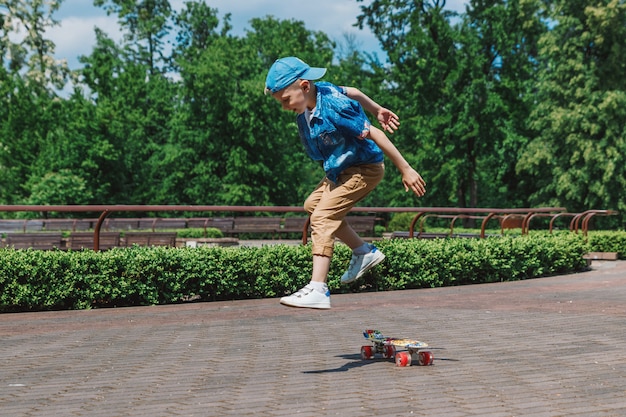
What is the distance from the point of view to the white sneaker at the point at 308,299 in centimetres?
512

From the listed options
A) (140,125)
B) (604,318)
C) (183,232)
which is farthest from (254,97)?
(604,318)

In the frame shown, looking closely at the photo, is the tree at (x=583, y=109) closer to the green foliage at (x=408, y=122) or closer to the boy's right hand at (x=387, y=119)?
the green foliage at (x=408, y=122)

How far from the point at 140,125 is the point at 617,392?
36.7 meters

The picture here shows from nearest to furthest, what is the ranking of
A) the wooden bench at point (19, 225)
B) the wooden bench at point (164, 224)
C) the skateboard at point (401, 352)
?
the skateboard at point (401, 352) → the wooden bench at point (19, 225) → the wooden bench at point (164, 224)

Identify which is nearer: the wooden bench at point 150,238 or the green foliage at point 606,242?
the wooden bench at point 150,238

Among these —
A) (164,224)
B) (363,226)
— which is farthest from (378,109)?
(164,224)

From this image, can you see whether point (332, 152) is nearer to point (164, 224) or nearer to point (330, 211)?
point (330, 211)

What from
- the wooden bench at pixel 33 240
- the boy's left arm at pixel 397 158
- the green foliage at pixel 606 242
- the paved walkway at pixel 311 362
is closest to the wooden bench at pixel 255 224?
the green foliage at pixel 606 242

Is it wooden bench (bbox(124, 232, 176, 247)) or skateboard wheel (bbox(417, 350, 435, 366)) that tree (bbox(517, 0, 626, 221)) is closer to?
wooden bench (bbox(124, 232, 176, 247))

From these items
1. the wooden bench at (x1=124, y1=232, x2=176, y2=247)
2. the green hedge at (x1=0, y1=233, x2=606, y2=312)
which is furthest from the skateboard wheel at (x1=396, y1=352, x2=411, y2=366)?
the wooden bench at (x1=124, y1=232, x2=176, y2=247)

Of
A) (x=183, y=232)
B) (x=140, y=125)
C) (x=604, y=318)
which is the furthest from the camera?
(x=140, y=125)

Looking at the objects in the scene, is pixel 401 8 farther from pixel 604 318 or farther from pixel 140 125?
pixel 604 318

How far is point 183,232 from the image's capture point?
85.3 ft

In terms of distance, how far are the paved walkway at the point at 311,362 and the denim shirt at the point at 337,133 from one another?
4.80ft
